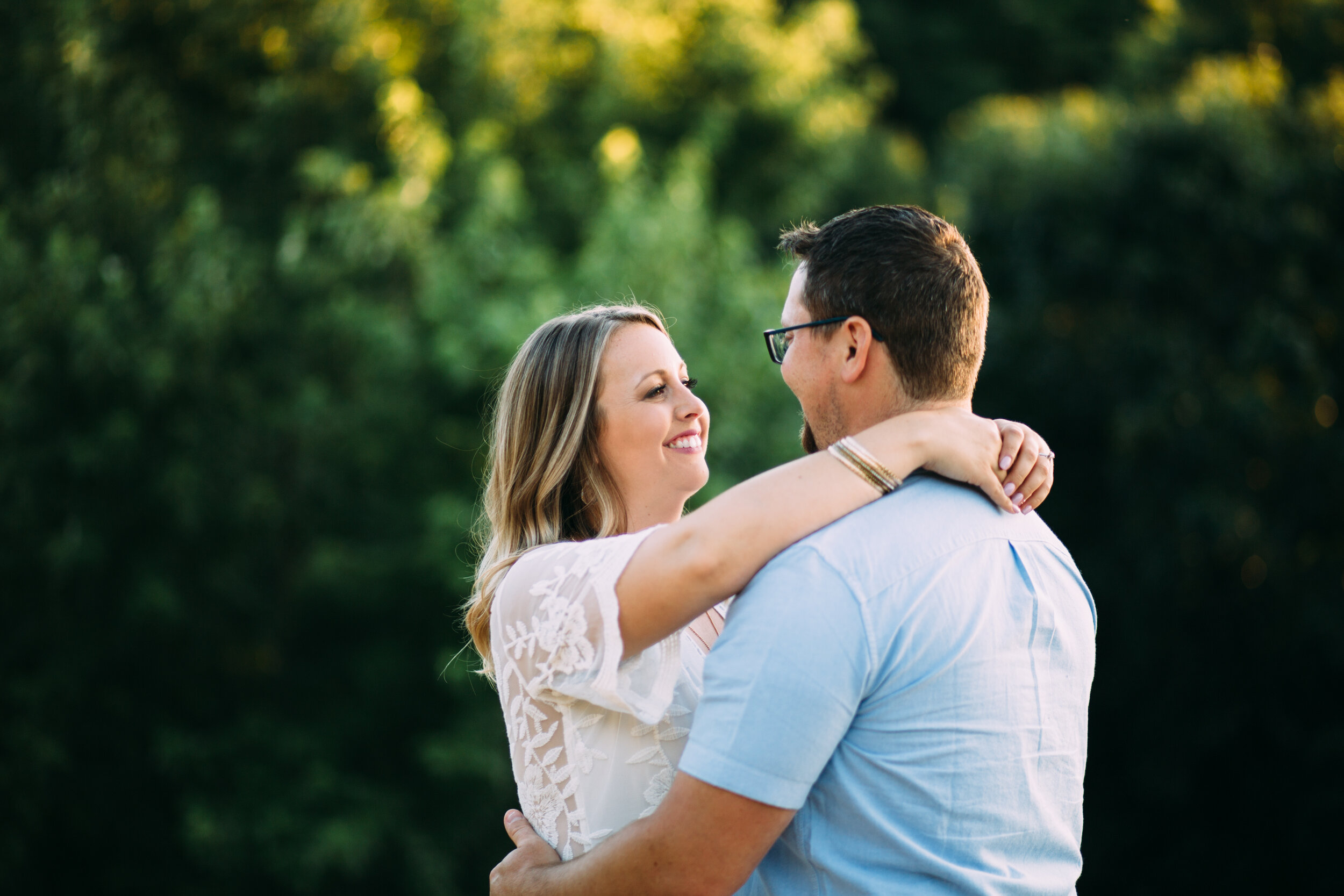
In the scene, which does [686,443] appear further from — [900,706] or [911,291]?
[900,706]

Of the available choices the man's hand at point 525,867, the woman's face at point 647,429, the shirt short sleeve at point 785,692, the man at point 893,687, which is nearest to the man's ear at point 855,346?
the man at point 893,687

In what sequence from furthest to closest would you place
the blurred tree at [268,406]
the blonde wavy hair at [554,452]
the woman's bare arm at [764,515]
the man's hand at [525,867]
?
the blurred tree at [268,406] → the blonde wavy hair at [554,452] → the man's hand at [525,867] → the woman's bare arm at [764,515]

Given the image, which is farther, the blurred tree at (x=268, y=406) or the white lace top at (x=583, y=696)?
the blurred tree at (x=268, y=406)

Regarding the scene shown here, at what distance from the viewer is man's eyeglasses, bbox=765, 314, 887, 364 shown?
163cm

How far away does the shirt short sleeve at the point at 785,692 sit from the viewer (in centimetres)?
137

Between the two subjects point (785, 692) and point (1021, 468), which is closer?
point (785, 692)

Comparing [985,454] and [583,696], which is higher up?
[985,454]

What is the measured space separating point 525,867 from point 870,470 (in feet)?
2.88

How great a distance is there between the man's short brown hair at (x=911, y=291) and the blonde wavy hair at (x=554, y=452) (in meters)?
0.70

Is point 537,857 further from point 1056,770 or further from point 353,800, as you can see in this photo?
→ point 353,800

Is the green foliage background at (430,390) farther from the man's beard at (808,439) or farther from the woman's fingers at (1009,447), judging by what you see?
the woman's fingers at (1009,447)

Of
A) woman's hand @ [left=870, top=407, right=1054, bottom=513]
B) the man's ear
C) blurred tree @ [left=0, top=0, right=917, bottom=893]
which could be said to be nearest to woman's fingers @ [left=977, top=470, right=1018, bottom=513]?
woman's hand @ [left=870, top=407, right=1054, bottom=513]

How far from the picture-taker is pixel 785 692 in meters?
1.37

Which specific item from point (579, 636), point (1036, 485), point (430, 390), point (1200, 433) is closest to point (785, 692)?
point (579, 636)
